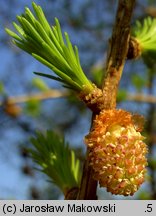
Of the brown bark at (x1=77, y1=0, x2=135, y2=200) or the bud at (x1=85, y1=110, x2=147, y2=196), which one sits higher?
the brown bark at (x1=77, y1=0, x2=135, y2=200)

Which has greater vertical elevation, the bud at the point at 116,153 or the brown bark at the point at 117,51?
the brown bark at the point at 117,51

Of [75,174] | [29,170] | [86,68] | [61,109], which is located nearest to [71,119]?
[61,109]

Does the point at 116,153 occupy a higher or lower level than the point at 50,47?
lower

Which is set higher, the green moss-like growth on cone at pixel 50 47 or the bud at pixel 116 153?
the green moss-like growth on cone at pixel 50 47
